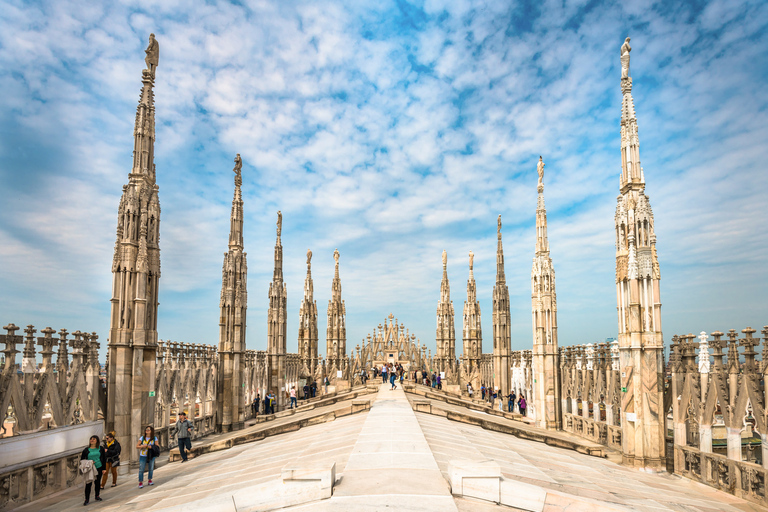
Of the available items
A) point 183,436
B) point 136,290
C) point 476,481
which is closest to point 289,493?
point 476,481

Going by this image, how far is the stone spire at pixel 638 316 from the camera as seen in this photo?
16.3m

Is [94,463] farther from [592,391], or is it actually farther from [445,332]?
[445,332]

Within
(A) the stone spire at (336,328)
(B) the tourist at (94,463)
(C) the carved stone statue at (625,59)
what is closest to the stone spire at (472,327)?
(A) the stone spire at (336,328)

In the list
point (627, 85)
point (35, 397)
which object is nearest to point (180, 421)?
point (35, 397)

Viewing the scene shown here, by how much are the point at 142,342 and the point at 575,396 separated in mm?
21016

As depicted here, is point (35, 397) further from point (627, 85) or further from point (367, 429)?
point (627, 85)

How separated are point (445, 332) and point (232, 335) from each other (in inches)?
1097

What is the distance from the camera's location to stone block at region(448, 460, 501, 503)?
676 cm

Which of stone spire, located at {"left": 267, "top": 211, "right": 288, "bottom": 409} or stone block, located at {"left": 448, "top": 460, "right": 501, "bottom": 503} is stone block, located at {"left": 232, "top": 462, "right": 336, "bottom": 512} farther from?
stone spire, located at {"left": 267, "top": 211, "right": 288, "bottom": 409}

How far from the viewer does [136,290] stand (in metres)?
16.9

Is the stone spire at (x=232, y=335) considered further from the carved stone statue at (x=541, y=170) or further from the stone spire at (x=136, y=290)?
the carved stone statue at (x=541, y=170)

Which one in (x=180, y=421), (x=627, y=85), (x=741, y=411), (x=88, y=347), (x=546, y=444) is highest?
(x=627, y=85)

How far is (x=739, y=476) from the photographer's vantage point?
13359mm

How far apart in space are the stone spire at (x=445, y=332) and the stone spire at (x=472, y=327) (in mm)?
2025
